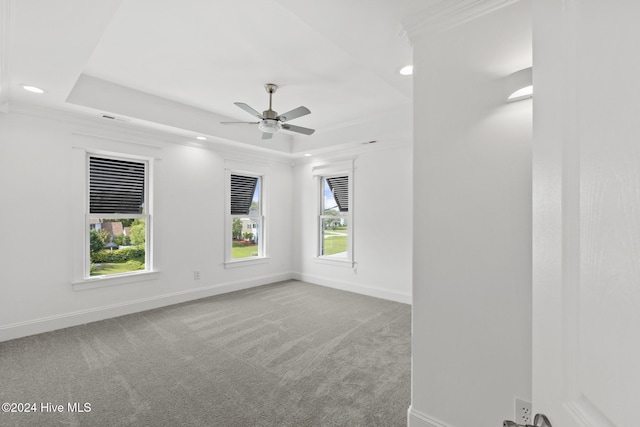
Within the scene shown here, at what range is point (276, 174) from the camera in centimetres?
602

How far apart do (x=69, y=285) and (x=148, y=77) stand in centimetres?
261

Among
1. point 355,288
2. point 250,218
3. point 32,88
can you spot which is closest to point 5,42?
point 32,88

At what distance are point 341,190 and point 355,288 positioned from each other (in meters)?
1.79

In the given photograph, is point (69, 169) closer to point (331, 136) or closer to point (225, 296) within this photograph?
point (225, 296)

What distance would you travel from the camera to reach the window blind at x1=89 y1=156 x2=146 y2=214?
3961 millimetres

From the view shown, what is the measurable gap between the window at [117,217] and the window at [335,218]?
9.83 ft

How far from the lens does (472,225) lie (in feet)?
5.48

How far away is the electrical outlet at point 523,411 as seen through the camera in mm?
1485

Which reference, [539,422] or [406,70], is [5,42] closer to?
[406,70]

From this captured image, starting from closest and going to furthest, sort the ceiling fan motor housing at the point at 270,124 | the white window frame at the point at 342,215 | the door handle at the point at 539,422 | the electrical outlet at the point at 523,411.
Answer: the door handle at the point at 539,422
the electrical outlet at the point at 523,411
the ceiling fan motor housing at the point at 270,124
the white window frame at the point at 342,215

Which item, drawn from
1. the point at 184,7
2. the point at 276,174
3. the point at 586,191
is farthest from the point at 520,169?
the point at 276,174

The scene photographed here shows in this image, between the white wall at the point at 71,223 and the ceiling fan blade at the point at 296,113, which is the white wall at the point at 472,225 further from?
the white wall at the point at 71,223

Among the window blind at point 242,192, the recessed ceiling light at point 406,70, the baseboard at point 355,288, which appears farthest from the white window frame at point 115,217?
the recessed ceiling light at point 406,70

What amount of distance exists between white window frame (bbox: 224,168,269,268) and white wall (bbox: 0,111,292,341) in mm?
122
